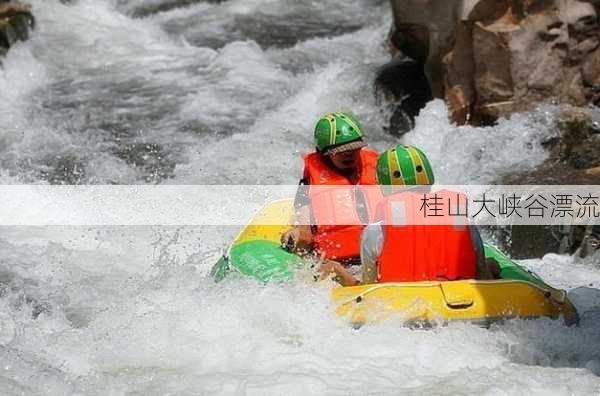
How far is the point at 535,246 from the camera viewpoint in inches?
294

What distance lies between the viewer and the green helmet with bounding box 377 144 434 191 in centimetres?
537

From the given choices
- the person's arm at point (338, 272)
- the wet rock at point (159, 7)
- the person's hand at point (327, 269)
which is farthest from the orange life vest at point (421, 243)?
the wet rock at point (159, 7)

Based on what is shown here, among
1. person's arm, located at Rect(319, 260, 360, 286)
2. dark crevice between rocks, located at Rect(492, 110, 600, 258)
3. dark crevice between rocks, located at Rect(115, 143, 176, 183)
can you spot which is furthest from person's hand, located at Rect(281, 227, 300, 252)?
dark crevice between rocks, located at Rect(115, 143, 176, 183)

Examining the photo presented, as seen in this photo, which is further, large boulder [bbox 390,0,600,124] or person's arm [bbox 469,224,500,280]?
large boulder [bbox 390,0,600,124]

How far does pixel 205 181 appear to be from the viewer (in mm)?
9094

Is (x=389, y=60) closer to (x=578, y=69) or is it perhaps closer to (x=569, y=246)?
(x=578, y=69)

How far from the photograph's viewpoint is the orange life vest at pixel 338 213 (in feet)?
20.1

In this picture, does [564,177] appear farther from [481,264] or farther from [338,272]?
[338,272]

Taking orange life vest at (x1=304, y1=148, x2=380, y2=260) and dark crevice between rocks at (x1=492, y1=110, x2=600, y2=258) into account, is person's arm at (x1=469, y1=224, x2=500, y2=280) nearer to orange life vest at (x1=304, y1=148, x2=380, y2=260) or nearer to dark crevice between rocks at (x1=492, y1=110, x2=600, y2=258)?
orange life vest at (x1=304, y1=148, x2=380, y2=260)

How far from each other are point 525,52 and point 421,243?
3.98 metres

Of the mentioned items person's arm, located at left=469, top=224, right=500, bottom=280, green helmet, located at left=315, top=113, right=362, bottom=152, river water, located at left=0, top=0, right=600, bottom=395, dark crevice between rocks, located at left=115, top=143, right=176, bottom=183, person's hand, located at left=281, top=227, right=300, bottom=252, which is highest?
green helmet, located at left=315, top=113, right=362, bottom=152

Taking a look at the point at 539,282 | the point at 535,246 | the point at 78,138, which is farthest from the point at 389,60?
the point at 539,282

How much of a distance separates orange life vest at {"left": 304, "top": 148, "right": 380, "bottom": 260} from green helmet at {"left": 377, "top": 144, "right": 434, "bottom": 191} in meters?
0.77

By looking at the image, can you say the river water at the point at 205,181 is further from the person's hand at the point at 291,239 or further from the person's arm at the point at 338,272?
the person's hand at the point at 291,239
